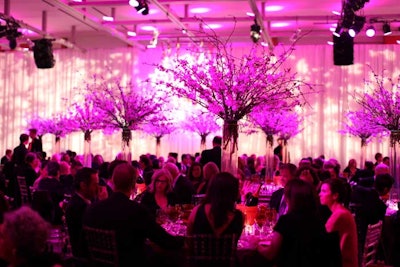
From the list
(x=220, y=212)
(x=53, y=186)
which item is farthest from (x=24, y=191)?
(x=220, y=212)

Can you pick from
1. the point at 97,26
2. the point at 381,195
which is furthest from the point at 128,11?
the point at 381,195

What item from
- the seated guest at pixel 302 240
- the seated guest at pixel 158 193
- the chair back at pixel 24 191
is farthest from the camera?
the chair back at pixel 24 191

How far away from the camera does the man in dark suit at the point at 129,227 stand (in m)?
4.03

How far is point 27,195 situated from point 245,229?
14.1ft

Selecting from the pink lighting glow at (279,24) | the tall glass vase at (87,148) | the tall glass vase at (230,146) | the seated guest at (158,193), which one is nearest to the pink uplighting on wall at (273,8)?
the pink lighting glow at (279,24)

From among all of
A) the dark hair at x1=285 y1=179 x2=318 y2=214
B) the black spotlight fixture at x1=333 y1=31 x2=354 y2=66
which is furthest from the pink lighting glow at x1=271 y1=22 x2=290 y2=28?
the dark hair at x1=285 y1=179 x2=318 y2=214

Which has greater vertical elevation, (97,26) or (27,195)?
(97,26)

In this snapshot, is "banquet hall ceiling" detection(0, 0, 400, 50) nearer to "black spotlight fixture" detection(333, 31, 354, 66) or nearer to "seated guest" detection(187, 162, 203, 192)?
"black spotlight fixture" detection(333, 31, 354, 66)

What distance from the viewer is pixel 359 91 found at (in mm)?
16203

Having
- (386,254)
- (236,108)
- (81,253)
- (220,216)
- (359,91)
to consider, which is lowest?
(386,254)

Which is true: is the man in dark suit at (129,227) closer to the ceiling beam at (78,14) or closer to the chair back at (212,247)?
the chair back at (212,247)

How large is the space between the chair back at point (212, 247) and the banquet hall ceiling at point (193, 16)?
750cm

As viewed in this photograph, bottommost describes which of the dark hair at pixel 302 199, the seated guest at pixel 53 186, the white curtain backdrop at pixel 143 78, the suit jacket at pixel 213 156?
the seated guest at pixel 53 186

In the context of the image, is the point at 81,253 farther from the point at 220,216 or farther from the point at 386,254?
the point at 386,254
